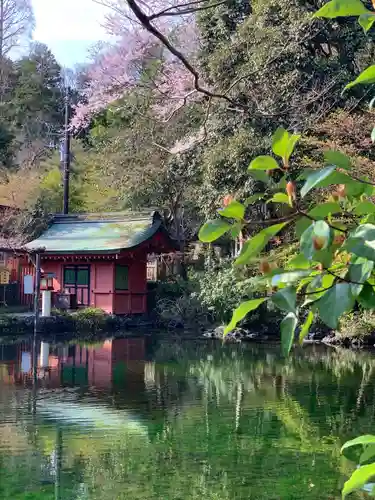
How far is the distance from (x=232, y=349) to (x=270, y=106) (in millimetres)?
4810

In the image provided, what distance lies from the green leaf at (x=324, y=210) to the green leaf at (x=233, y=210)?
96 mm

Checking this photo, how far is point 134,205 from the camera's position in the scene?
65.6 ft

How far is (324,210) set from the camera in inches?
33.4

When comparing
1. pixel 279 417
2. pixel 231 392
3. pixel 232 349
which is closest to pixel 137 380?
pixel 231 392

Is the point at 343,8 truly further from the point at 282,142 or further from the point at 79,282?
the point at 79,282

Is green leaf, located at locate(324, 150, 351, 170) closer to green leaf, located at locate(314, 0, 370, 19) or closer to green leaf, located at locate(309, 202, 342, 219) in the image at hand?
green leaf, located at locate(309, 202, 342, 219)

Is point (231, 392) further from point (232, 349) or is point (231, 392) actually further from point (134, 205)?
point (134, 205)

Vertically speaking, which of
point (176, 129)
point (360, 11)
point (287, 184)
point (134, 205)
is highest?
point (176, 129)

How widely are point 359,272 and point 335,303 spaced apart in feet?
0.16

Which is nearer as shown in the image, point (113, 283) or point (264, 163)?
point (264, 163)

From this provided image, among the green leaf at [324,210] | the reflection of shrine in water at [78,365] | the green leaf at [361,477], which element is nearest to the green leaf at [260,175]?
the green leaf at [324,210]

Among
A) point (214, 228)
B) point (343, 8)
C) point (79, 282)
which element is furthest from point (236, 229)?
point (79, 282)

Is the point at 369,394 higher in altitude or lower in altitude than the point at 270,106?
lower

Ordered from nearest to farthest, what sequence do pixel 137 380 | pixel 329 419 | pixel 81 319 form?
1. pixel 329 419
2. pixel 137 380
3. pixel 81 319
